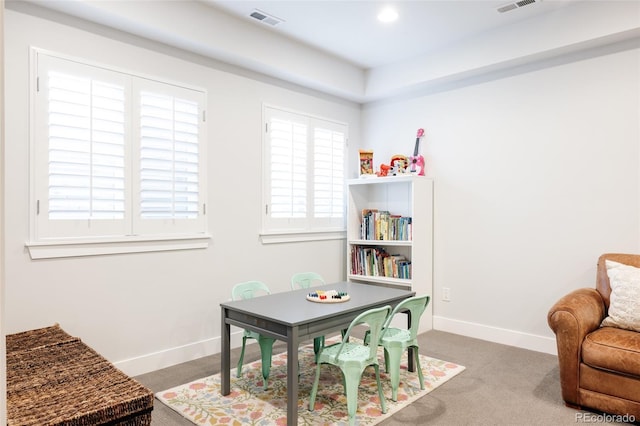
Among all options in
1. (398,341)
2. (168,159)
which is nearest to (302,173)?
(168,159)

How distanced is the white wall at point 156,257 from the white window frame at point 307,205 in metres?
0.09

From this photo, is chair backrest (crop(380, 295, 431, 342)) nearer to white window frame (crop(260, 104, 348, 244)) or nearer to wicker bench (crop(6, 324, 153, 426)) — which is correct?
wicker bench (crop(6, 324, 153, 426))

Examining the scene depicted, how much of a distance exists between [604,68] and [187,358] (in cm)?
427

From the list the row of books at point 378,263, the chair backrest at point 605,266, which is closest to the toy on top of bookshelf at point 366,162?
the row of books at point 378,263

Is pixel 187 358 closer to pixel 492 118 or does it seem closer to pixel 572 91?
pixel 492 118

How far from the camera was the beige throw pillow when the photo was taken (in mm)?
2705

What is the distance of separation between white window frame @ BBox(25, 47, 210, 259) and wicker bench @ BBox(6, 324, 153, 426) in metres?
0.76

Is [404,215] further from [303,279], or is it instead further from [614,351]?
[614,351]

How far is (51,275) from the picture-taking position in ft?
9.32

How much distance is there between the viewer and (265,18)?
3.58 m

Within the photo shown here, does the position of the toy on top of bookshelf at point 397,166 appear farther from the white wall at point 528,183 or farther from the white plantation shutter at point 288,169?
the white plantation shutter at point 288,169

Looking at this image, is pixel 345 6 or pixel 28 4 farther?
pixel 345 6

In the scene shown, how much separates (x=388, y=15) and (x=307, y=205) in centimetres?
204

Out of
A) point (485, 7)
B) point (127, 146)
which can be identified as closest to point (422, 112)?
point (485, 7)
